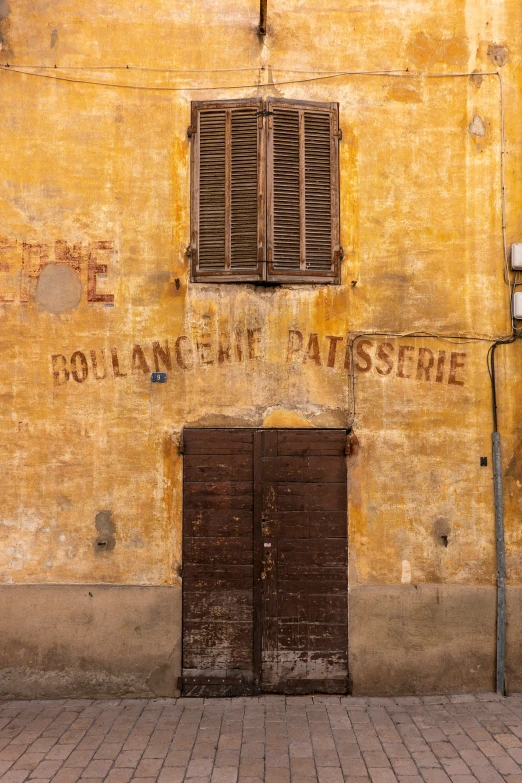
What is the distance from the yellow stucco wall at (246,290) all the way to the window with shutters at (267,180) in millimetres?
176

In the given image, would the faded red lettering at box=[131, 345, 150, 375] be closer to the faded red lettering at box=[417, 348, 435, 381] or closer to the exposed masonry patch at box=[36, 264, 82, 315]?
the exposed masonry patch at box=[36, 264, 82, 315]

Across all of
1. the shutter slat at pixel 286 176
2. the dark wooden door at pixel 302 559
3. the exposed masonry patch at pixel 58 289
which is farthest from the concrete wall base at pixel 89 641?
the shutter slat at pixel 286 176

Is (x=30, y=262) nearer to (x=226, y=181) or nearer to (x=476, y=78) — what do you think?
(x=226, y=181)

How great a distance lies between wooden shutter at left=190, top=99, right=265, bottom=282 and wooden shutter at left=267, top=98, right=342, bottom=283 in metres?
0.15

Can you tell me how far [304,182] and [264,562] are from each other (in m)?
3.98

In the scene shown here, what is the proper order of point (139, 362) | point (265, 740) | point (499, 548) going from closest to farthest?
point (265, 740) → point (499, 548) → point (139, 362)

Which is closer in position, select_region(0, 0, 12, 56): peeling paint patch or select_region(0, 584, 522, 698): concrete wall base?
select_region(0, 584, 522, 698): concrete wall base

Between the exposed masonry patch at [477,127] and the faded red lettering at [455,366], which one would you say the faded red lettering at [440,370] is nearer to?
the faded red lettering at [455,366]

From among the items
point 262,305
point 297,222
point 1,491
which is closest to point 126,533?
point 1,491

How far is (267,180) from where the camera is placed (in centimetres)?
714

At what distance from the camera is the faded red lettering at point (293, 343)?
7.00 meters

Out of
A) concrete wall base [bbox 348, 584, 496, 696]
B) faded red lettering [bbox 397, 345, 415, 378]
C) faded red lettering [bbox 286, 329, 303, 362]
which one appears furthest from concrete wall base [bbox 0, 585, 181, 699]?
faded red lettering [bbox 397, 345, 415, 378]

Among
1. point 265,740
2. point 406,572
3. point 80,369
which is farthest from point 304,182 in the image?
point 265,740

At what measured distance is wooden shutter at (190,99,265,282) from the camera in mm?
7090
